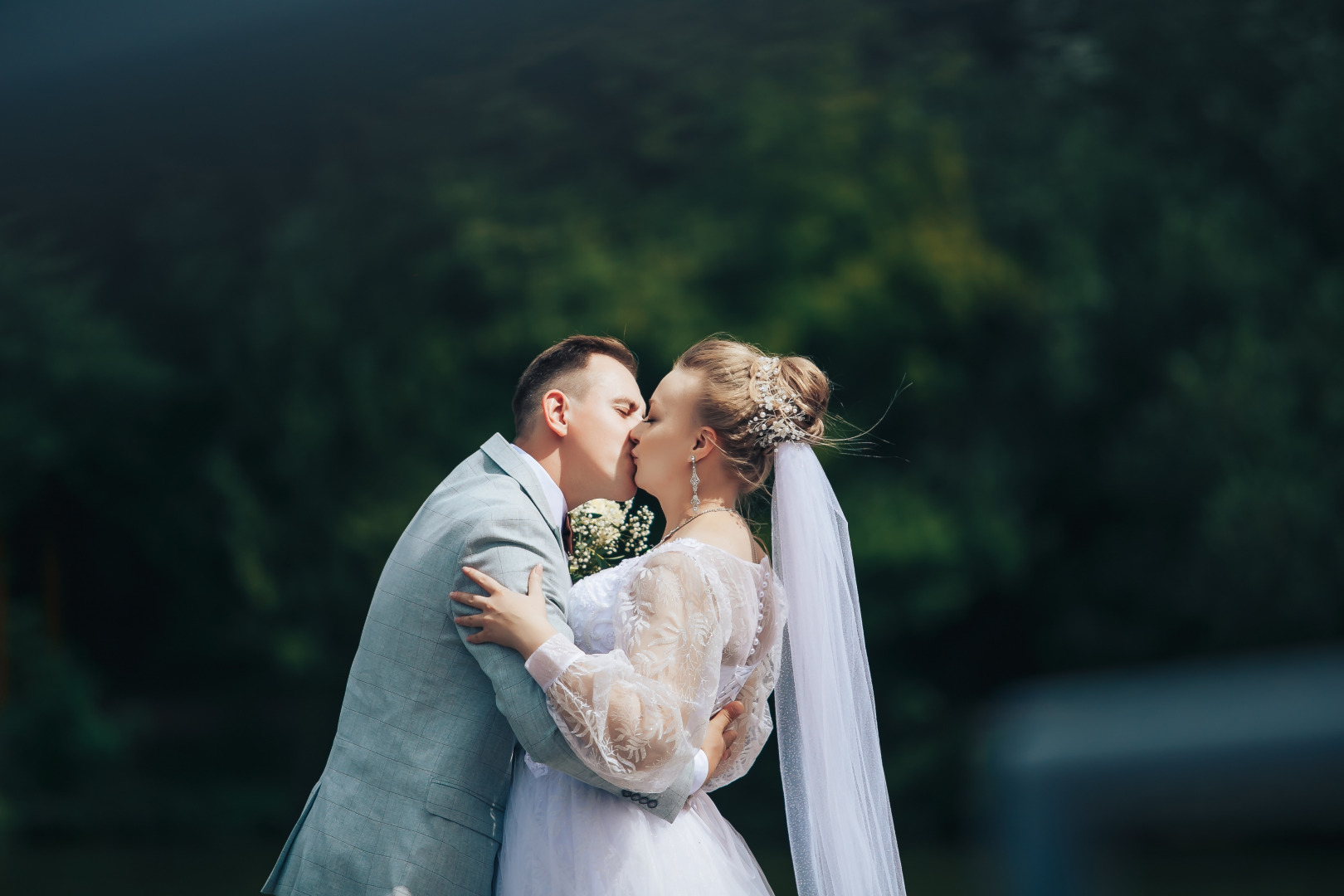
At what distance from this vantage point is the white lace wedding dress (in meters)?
2.37

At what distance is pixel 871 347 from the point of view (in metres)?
12.9

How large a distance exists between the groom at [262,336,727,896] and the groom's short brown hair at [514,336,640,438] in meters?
0.24

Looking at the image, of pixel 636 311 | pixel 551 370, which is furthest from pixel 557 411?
pixel 636 311

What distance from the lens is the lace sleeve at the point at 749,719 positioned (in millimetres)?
2838

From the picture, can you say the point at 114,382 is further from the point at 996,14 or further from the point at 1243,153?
the point at 1243,153

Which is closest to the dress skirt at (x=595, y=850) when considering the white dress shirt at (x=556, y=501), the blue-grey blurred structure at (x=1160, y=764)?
the white dress shirt at (x=556, y=501)

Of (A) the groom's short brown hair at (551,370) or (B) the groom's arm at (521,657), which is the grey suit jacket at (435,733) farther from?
(A) the groom's short brown hair at (551,370)

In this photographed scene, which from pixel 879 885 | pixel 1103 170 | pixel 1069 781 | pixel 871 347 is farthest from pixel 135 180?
pixel 1069 781

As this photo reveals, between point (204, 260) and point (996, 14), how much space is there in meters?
8.80

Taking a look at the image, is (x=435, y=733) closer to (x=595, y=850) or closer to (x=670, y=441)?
(x=595, y=850)

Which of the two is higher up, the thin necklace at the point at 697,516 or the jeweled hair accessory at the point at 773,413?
the jeweled hair accessory at the point at 773,413

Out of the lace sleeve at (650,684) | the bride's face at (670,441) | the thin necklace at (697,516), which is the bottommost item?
the lace sleeve at (650,684)

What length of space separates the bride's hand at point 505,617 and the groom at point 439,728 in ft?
0.09

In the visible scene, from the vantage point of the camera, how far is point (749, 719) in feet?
9.46
